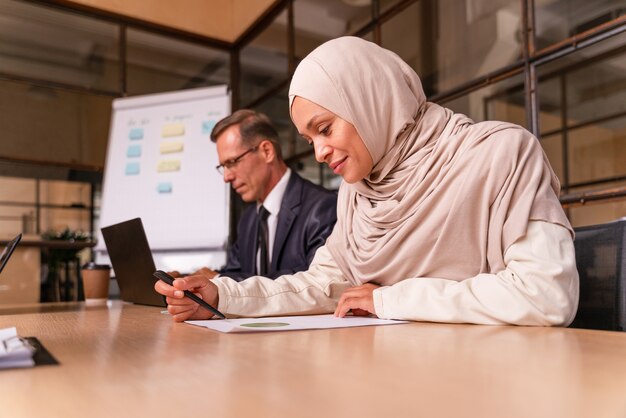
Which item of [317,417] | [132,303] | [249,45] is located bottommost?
[132,303]

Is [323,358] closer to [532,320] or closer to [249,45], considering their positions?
[532,320]

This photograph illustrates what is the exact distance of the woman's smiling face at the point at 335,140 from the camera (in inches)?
52.4

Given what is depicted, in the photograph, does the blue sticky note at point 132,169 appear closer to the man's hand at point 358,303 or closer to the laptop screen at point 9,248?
the laptop screen at point 9,248

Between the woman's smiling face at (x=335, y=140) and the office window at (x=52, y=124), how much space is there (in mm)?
2780

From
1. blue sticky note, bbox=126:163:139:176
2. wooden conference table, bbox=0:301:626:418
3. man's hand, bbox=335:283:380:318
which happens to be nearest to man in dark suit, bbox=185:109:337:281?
blue sticky note, bbox=126:163:139:176

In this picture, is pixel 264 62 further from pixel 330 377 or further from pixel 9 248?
pixel 330 377

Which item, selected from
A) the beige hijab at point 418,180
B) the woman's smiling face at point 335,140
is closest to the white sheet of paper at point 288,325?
the beige hijab at point 418,180

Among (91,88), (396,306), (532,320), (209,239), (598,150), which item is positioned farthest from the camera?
(91,88)

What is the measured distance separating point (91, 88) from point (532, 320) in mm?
3577

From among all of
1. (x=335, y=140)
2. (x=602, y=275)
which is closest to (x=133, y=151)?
(x=335, y=140)

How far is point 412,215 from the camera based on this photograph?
1211 mm

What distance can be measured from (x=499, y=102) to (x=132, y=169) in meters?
2.23

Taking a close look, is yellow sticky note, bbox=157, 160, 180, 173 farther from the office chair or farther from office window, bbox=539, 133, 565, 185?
the office chair

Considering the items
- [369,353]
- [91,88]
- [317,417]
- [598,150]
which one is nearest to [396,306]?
[369,353]
